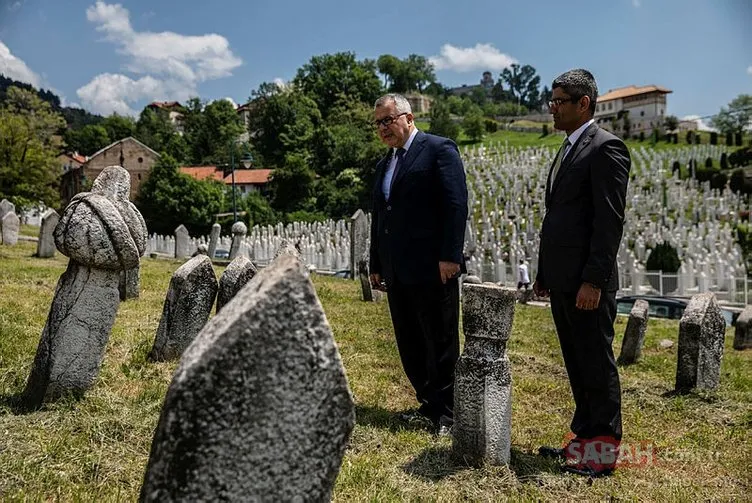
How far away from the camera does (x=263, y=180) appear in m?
64.5

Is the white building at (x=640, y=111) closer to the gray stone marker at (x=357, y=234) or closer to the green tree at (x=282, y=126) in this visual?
the green tree at (x=282, y=126)

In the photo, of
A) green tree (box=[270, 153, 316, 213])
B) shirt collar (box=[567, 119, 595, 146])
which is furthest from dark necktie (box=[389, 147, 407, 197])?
green tree (box=[270, 153, 316, 213])

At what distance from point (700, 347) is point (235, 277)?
14.4ft

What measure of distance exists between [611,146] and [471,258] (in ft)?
63.2

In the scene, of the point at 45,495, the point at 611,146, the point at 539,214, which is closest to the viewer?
the point at 45,495

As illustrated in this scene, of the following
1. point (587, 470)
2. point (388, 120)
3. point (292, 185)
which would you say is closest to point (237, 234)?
point (388, 120)

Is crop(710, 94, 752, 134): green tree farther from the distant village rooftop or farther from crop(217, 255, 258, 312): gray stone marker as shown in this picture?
crop(217, 255, 258, 312): gray stone marker

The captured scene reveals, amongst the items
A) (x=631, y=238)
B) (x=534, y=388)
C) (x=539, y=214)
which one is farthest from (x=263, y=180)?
(x=534, y=388)

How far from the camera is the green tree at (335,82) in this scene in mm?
85500

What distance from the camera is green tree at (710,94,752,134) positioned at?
277 feet

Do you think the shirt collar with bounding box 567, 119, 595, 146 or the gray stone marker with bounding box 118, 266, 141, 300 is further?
the gray stone marker with bounding box 118, 266, 141, 300

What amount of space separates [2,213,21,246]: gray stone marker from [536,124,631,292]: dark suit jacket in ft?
64.0

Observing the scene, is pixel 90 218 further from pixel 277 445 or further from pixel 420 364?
pixel 277 445

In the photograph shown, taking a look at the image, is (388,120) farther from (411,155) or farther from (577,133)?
(577,133)
